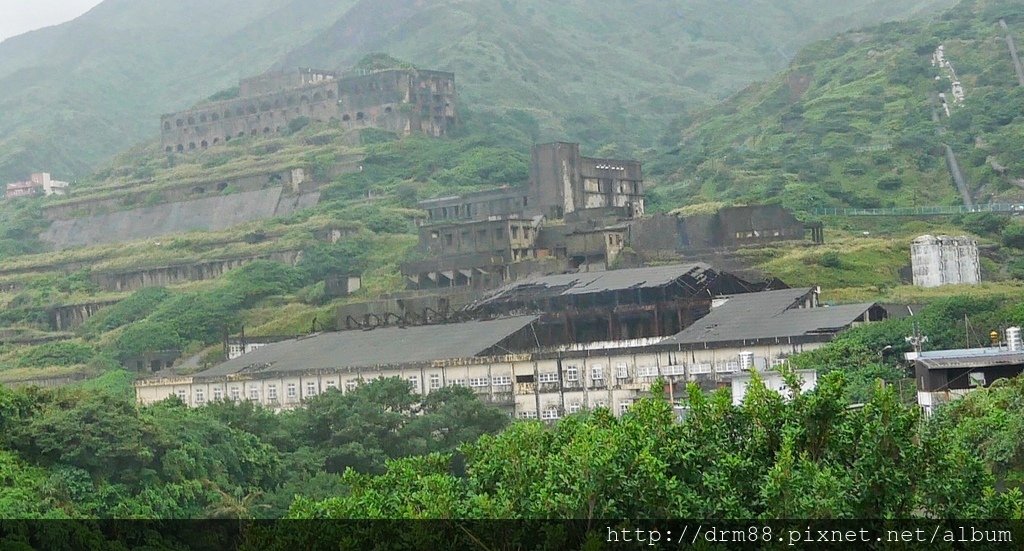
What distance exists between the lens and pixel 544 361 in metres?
57.1

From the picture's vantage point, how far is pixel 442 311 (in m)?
69.3

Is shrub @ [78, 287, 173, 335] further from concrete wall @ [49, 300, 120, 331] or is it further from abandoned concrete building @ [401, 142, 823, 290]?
abandoned concrete building @ [401, 142, 823, 290]

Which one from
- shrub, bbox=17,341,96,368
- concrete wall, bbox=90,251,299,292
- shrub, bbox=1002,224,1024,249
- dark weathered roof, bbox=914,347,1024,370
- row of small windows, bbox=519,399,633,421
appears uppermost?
concrete wall, bbox=90,251,299,292

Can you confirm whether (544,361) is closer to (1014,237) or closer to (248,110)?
(1014,237)

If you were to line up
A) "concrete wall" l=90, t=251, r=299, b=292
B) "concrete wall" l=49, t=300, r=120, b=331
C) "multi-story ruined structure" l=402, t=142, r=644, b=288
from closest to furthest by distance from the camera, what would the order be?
"multi-story ruined structure" l=402, t=142, r=644, b=288 < "concrete wall" l=49, t=300, r=120, b=331 < "concrete wall" l=90, t=251, r=299, b=292

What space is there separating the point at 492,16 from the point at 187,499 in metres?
144

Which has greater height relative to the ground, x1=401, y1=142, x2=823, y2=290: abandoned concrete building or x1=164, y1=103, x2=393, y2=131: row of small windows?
x1=164, y1=103, x2=393, y2=131: row of small windows

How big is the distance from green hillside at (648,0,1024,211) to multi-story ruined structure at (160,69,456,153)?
15.8 m

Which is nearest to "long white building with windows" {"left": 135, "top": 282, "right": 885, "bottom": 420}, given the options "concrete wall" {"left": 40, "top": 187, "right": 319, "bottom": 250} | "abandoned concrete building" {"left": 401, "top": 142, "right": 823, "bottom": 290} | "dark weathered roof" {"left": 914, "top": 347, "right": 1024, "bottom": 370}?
"dark weathered roof" {"left": 914, "top": 347, "right": 1024, "bottom": 370}

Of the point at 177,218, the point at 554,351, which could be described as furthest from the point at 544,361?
the point at 177,218

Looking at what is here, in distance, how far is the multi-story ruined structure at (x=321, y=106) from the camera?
118000 mm

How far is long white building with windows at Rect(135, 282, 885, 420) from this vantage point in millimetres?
54250

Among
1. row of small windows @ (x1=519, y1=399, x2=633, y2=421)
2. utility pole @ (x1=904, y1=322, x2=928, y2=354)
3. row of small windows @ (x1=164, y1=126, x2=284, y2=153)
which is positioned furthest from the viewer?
row of small windows @ (x1=164, y1=126, x2=284, y2=153)

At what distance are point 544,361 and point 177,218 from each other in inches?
2200
